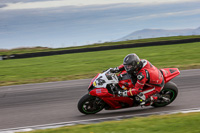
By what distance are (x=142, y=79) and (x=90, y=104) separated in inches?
58.9

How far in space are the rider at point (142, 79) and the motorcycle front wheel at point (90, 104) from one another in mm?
651

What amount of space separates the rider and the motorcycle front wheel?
2.14ft

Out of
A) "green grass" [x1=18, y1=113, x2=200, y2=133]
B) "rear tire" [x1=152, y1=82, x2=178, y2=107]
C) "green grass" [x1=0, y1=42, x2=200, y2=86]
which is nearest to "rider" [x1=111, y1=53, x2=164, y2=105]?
"rear tire" [x1=152, y1=82, x2=178, y2=107]

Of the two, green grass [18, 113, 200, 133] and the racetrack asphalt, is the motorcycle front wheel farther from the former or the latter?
green grass [18, 113, 200, 133]

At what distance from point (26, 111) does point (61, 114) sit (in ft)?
3.85

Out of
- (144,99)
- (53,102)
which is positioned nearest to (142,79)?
(144,99)

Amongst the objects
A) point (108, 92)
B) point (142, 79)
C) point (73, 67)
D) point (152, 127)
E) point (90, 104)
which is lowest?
point (152, 127)

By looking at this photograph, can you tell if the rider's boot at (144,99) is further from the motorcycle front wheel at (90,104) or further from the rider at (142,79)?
the motorcycle front wheel at (90,104)

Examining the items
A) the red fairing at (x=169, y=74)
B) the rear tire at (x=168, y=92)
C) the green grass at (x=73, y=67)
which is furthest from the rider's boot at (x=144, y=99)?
the green grass at (x=73, y=67)

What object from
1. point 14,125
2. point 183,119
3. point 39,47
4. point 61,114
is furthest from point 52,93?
point 39,47

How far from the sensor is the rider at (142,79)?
662cm

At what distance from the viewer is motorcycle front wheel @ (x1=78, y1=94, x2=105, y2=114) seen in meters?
6.86

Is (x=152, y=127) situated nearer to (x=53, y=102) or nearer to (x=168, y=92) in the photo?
(x=168, y=92)

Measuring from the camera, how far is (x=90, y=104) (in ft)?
23.0
